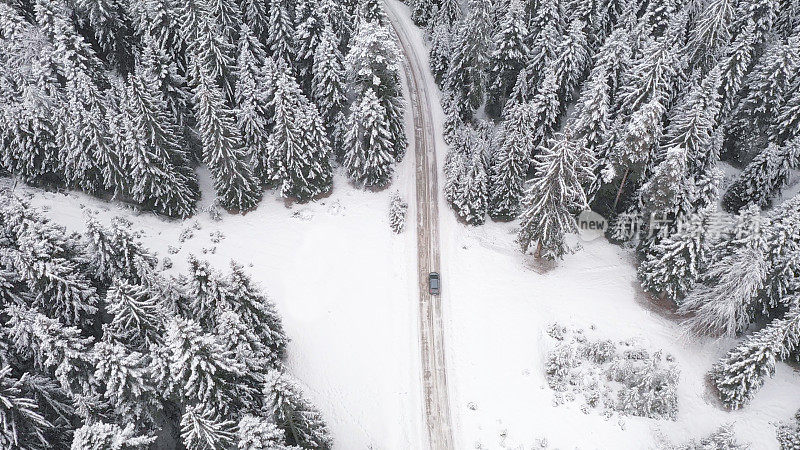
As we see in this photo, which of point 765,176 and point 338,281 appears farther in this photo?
point 338,281

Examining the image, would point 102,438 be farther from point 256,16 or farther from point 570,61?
point 570,61

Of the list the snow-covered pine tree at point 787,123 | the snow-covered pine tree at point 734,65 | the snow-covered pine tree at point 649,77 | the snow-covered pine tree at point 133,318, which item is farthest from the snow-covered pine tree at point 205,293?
the snow-covered pine tree at point 787,123

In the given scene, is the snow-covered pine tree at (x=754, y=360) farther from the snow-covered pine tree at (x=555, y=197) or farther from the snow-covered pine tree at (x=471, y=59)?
the snow-covered pine tree at (x=471, y=59)

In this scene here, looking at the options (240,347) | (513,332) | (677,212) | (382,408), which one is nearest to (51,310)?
(240,347)

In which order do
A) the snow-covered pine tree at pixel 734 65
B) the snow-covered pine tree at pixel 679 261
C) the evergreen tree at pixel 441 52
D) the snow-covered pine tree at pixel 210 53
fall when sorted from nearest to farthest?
the snow-covered pine tree at pixel 679 261 → the snow-covered pine tree at pixel 734 65 → the snow-covered pine tree at pixel 210 53 → the evergreen tree at pixel 441 52

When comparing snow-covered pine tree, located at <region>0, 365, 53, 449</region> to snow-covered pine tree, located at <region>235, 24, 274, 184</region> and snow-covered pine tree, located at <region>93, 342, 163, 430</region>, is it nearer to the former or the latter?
snow-covered pine tree, located at <region>93, 342, 163, 430</region>

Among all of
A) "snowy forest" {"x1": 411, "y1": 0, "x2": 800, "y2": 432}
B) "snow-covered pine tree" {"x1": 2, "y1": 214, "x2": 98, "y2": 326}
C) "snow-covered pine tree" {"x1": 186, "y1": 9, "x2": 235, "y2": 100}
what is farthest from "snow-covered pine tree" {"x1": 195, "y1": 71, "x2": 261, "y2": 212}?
"snowy forest" {"x1": 411, "y1": 0, "x2": 800, "y2": 432}

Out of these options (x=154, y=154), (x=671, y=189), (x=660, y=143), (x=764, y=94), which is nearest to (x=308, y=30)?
(x=154, y=154)
